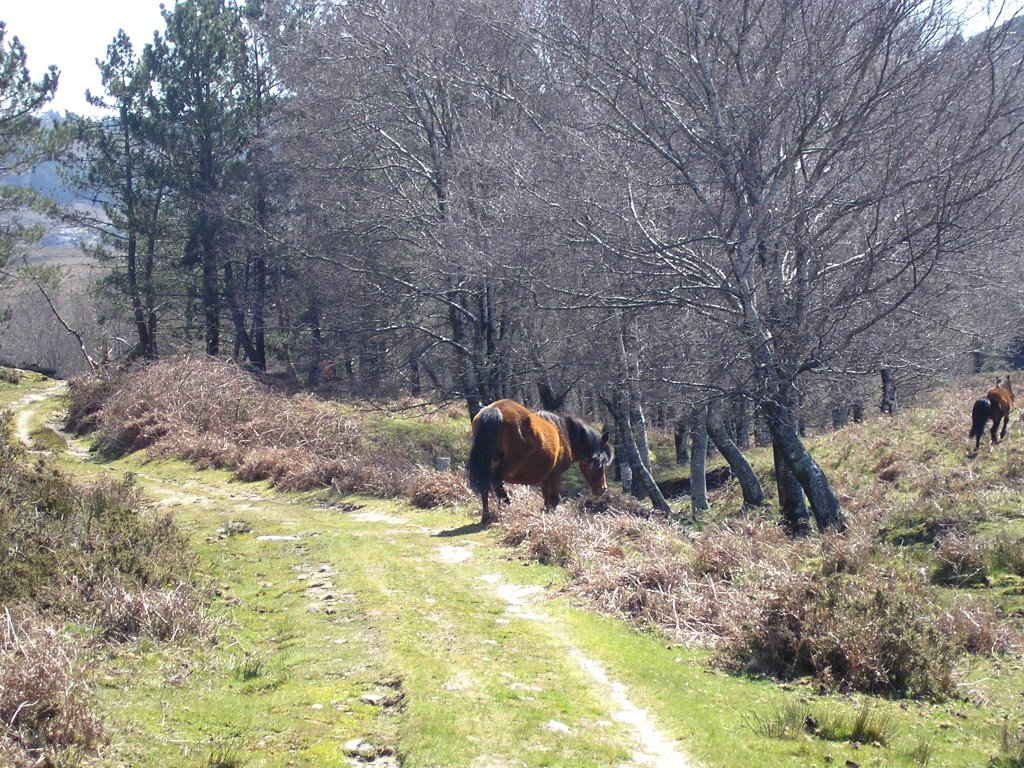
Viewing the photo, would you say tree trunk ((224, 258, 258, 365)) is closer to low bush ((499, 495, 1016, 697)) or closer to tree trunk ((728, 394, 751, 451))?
tree trunk ((728, 394, 751, 451))

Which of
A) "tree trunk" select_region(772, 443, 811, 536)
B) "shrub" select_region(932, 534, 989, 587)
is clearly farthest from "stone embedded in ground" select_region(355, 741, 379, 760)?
"tree trunk" select_region(772, 443, 811, 536)

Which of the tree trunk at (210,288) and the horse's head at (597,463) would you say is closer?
the horse's head at (597,463)

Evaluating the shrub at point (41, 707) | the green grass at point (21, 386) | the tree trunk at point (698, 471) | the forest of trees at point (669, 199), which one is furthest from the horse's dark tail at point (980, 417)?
the green grass at point (21, 386)

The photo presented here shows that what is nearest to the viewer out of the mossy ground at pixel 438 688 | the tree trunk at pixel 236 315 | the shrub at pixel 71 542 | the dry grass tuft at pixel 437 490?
the mossy ground at pixel 438 688

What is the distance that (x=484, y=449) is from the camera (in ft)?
46.1

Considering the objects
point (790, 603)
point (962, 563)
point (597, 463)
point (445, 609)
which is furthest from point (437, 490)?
point (790, 603)

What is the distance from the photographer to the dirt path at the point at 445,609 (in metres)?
6.27

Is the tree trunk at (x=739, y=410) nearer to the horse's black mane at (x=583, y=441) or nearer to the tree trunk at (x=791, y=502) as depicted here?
the tree trunk at (x=791, y=502)

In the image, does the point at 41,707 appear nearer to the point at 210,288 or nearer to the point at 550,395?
the point at 550,395

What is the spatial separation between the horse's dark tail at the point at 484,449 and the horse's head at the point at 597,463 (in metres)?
3.70

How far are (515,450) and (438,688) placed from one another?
796cm

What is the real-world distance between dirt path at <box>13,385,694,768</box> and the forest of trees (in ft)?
13.5

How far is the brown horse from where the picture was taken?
14102 mm

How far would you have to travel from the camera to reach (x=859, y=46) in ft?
43.6
